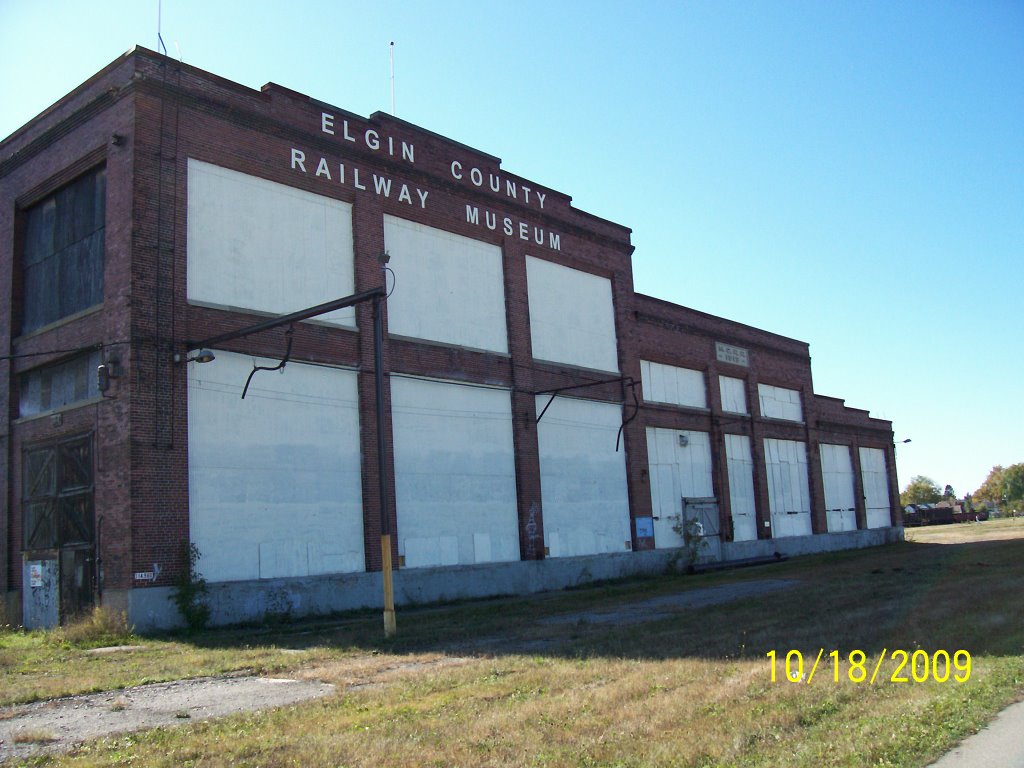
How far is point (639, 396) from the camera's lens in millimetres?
35125

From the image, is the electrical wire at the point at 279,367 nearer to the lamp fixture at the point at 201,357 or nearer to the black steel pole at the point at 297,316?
the black steel pole at the point at 297,316

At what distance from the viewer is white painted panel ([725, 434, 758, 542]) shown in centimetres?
3950

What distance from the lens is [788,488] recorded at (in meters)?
43.8

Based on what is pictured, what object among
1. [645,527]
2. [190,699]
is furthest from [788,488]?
[190,699]

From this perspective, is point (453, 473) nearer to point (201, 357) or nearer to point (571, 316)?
point (571, 316)

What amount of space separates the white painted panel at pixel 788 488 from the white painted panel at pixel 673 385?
227 inches

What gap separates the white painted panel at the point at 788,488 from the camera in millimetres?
42438

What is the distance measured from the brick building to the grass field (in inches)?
123

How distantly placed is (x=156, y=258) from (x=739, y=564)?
26.0 m

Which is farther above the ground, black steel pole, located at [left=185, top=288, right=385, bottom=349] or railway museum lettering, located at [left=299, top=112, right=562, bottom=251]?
railway museum lettering, located at [left=299, top=112, right=562, bottom=251]

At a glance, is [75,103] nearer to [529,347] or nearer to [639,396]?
[529,347]

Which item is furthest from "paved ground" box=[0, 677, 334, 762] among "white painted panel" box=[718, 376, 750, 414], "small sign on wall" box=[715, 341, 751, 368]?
"small sign on wall" box=[715, 341, 751, 368]

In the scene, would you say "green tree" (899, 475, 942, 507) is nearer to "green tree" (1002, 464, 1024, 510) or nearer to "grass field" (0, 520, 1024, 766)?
"green tree" (1002, 464, 1024, 510)

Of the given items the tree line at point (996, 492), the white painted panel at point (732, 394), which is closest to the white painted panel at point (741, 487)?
the white painted panel at point (732, 394)
